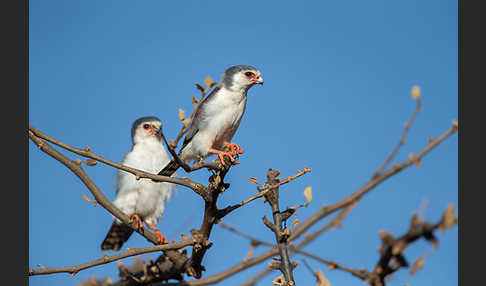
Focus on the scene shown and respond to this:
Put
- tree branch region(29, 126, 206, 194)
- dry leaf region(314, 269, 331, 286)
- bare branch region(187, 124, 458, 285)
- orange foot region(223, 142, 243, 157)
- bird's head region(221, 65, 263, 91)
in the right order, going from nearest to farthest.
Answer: bare branch region(187, 124, 458, 285) < dry leaf region(314, 269, 331, 286) < tree branch region(29, 126, 206, 194) < orange foot region(223, 142, 243, 157) < bird's head region(221, 65, 263, 91)

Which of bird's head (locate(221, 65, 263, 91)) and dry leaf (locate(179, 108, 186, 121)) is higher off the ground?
bird's head (locate(221, 65, 263, 91))

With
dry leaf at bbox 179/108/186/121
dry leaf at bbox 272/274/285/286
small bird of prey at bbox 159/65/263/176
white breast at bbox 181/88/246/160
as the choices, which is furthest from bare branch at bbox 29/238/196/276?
white breast at bbox 181/88/246/160

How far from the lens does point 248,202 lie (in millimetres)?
2314

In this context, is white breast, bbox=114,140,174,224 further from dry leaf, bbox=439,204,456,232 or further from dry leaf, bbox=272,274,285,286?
dry leaf, bbox=439,204,456,232

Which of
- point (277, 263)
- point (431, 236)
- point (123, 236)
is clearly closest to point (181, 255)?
point (277, 263)

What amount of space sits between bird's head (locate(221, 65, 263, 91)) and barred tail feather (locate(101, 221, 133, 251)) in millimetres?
2108

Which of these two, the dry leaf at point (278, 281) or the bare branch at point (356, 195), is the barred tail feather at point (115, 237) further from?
the bare branch at point (356, 195)

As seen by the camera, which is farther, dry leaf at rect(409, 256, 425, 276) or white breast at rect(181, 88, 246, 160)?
white breast at rect(181, 88, 246, 160)

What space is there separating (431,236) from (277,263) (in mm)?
1028

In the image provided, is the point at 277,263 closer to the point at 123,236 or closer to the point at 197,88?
the point at 197,88

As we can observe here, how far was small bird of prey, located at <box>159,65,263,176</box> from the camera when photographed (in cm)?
469

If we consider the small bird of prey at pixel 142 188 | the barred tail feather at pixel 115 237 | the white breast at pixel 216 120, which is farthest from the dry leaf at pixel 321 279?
the barred tail feather at pixel 115 237

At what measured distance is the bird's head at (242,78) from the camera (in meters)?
4.99

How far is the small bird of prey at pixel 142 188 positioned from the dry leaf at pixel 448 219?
4.30m
